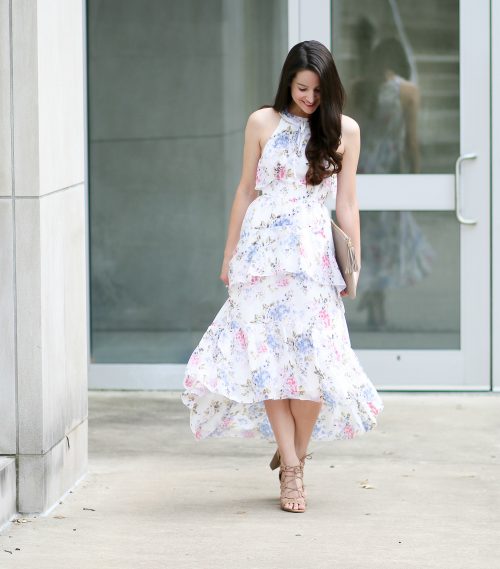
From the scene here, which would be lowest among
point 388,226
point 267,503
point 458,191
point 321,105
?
point 267,503

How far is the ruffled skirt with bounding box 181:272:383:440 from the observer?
527 centimetres

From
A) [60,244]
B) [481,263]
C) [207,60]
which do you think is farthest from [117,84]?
[60,244]

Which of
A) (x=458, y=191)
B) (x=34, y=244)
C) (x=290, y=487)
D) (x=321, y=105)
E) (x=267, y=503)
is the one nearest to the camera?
(x=34, y=244)

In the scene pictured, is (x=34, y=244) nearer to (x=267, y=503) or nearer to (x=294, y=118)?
(x=294, y=118)

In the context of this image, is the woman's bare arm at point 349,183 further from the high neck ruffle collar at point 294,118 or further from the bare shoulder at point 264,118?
the bare shoulder at point 264,118

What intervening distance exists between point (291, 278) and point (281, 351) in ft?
0.89

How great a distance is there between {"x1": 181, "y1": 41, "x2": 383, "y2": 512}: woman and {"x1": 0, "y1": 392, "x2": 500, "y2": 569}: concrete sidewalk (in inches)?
11.9

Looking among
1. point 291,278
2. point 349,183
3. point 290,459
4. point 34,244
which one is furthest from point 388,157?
point 34,244

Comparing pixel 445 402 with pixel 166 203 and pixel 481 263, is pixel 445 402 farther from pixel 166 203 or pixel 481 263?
pixel 166 203

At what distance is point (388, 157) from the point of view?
7934 millimetres

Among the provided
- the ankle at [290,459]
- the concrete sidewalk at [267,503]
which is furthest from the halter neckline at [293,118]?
the concrete sidewalk at [267,503]

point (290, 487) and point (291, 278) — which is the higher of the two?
point (291, 278)

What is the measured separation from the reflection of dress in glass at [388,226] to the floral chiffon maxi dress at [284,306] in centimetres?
257

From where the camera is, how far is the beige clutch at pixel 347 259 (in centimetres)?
526
